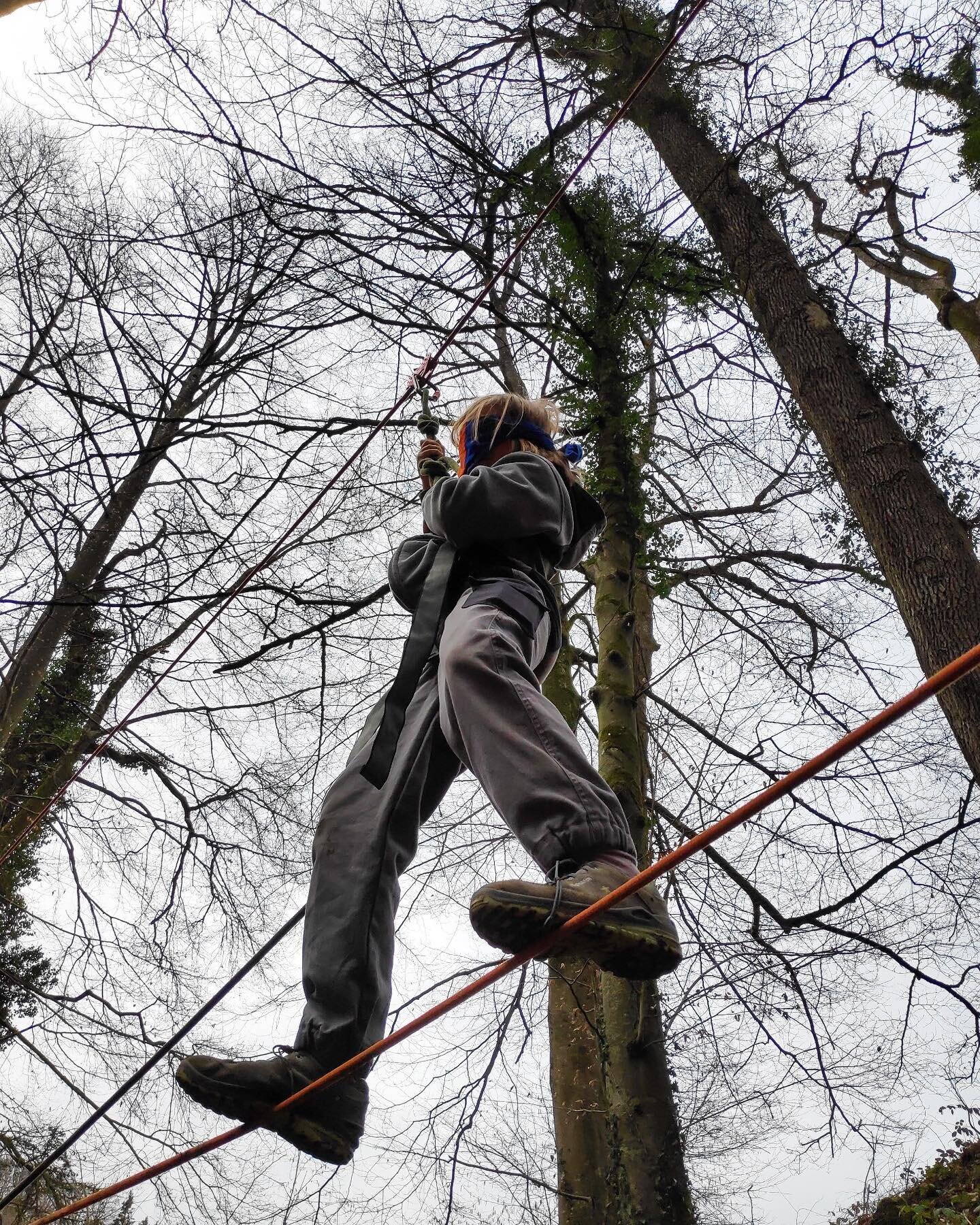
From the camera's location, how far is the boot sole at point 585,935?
1554 millimetres

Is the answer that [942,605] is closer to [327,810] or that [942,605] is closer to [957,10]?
[327,810]

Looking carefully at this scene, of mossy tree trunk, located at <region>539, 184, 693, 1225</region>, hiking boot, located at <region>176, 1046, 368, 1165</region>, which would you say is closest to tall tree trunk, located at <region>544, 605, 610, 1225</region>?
mossy tree trunk, located at <region>539, 184, 693, 1225</region>

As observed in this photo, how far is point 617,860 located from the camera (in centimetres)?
175

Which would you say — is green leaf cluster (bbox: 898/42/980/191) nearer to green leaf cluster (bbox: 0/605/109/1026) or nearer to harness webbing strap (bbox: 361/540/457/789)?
harness webbing strap (bbox: 361/540/457/789)

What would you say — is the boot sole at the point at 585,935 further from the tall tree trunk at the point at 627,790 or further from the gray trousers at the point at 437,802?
the tall tree trunk at the point at 627,790

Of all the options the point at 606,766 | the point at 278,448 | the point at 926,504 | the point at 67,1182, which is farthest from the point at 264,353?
the point at 67,1182

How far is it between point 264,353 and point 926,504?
150 inches

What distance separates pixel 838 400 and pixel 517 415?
1580 millimetres

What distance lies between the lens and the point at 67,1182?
259 inches

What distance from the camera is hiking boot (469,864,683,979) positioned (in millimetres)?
1556

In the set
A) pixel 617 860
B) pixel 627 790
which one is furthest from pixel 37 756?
pixel 617 860

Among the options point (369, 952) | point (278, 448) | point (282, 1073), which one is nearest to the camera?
point (282, 1073)

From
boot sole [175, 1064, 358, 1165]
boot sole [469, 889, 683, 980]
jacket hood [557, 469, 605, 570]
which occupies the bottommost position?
boot sole [175, 1064, 358, 1165]

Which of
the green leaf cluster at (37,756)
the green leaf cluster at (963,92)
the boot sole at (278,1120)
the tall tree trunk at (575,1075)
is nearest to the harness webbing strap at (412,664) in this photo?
the boot sole at (278,1120)
